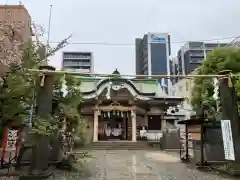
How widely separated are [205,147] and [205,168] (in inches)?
50.5

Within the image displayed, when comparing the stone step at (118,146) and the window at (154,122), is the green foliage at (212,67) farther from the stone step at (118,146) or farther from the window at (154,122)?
the window at (154,122)

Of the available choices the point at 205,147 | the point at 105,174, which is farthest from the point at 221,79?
the point at 105,174

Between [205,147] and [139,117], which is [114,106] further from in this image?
[205,147]

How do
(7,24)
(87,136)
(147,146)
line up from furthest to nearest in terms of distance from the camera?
(147,146) → (7,24) → (87,136)

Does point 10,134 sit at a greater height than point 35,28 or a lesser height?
lesser

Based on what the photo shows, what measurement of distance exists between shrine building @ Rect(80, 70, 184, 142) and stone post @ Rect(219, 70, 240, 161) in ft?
39.5

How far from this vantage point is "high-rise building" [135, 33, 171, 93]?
48031mm

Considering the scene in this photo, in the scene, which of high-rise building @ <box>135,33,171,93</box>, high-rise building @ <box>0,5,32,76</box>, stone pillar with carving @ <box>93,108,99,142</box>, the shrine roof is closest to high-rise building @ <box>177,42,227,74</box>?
high-rise building @ <box>135,33,171,93</box>

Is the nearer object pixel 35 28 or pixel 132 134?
pixel 35 28

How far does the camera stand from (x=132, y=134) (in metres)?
18.9

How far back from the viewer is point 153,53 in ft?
159

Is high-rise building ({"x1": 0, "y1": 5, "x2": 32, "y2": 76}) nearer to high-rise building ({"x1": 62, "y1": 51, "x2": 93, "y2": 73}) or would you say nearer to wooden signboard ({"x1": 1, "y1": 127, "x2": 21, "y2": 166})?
wooden signboard ({"x1": 1, "y1": 127, "x2": 21, "y2": 166})

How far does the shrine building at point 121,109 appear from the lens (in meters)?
18.9

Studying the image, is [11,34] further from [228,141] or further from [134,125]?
[134,125]
